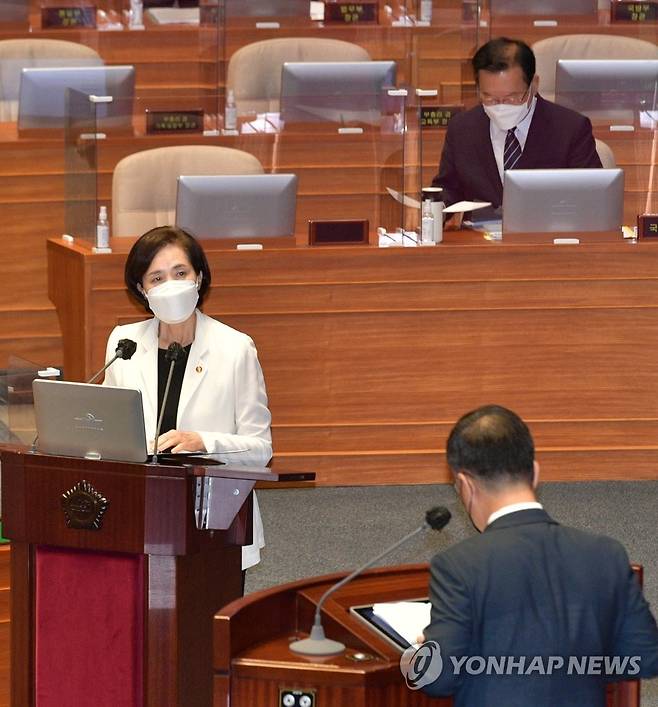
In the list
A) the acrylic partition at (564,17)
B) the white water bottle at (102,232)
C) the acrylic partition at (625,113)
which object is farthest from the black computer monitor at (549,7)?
the white water bottle at (102,232)

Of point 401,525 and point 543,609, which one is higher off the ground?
point 543,609

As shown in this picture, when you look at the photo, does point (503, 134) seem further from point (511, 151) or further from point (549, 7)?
point (549, 7)

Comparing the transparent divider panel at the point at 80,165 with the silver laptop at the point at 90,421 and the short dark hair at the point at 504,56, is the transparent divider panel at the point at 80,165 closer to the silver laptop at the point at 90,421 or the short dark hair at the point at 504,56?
the short dark hair at the point at 504,56

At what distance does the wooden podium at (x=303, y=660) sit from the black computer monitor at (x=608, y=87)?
4.09m

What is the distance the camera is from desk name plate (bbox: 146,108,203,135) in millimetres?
6398

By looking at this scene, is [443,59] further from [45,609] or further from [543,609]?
[543,609]

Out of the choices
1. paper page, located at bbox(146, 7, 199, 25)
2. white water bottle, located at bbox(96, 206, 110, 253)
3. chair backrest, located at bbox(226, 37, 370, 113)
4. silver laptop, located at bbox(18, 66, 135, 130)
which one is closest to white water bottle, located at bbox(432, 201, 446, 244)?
white water bottle, located at bbox(96, 206, 110, 253)

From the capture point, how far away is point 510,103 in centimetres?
619

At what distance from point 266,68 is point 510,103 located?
5.72 ft

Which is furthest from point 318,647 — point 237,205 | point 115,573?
point 237,205

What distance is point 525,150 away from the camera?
6.23m

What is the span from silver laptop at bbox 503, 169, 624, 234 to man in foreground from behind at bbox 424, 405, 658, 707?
3313 mm

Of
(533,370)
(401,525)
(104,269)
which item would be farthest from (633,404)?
(104,269)

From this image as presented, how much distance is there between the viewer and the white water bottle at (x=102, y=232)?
A: 564 cm
